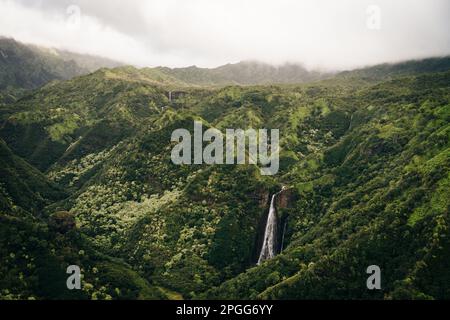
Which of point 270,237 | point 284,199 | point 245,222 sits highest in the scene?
point 284,199

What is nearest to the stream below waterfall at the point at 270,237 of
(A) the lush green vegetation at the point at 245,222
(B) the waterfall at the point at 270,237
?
(B) the waterfall at the point at 270,237

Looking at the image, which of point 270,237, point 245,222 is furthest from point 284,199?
point 245,222

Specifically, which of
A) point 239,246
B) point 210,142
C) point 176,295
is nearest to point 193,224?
point 239,246

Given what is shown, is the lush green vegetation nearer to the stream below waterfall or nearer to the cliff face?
the cliff face

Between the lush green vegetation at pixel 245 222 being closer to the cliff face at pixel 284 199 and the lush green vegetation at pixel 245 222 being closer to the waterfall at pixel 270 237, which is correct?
the cliff face at pixel 284 199

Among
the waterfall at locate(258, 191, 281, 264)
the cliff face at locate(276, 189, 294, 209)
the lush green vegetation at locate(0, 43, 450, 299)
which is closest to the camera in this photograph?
the lush green vegetation at locate(0, 43, 450, 299)

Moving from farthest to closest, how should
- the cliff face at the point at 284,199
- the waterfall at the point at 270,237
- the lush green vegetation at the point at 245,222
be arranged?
1. the cliff face at the point at 284,199
2. the waterfall at the point at 270,237
3. the lush green vegetation at the point at 245,222

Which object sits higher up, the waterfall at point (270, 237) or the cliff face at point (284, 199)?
the cliff face at point (284, 199)

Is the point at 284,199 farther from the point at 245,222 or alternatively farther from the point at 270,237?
the point at 245,222

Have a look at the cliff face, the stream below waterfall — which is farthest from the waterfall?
the cliff face
